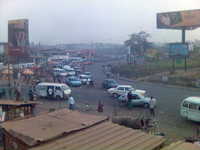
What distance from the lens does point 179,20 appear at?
109ft

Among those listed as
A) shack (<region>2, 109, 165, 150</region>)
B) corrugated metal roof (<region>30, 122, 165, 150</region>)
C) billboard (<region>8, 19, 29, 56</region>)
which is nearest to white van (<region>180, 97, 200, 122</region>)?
shack (<region>2, 109, 165, 150</region>)

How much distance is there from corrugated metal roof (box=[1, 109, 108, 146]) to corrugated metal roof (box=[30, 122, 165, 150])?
0.54 ft

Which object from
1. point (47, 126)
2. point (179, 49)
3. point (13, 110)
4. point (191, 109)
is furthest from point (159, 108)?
point (179, 49)

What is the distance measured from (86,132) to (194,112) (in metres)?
7.82

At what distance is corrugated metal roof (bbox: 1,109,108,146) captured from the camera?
521 cm

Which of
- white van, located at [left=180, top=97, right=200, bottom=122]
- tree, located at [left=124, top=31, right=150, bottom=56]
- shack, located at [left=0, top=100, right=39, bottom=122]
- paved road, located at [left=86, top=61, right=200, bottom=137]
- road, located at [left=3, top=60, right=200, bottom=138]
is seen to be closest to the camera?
shack, located at [left=0, top=100, right=39, bottom=122]

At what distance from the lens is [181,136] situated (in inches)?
384

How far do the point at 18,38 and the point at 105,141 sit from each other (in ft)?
71.1

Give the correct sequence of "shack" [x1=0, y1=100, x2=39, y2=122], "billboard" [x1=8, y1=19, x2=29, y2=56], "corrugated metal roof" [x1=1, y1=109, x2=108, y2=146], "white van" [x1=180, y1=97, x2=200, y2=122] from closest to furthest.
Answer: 1. "corrugated metal roof" [x1=1, y1=109, x2=108, y2=146]
2. "shack" [x1=0, y1=100, x2=39, y2=122]
3. "white van" [x1=180, y1=97, x2=200, y2=122]
4. "billboard" [x1=8, y1=19, x2=29, y2=56]

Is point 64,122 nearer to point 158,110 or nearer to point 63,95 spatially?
point 158,110

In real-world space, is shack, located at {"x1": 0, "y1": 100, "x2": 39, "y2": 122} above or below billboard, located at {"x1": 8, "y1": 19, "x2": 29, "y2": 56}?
below

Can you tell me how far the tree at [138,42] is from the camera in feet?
177

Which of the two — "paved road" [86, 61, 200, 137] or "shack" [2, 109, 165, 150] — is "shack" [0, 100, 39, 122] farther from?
"paved road" [86, 61, 200, 137]

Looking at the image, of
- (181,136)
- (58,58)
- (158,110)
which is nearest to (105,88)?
(158,110)
